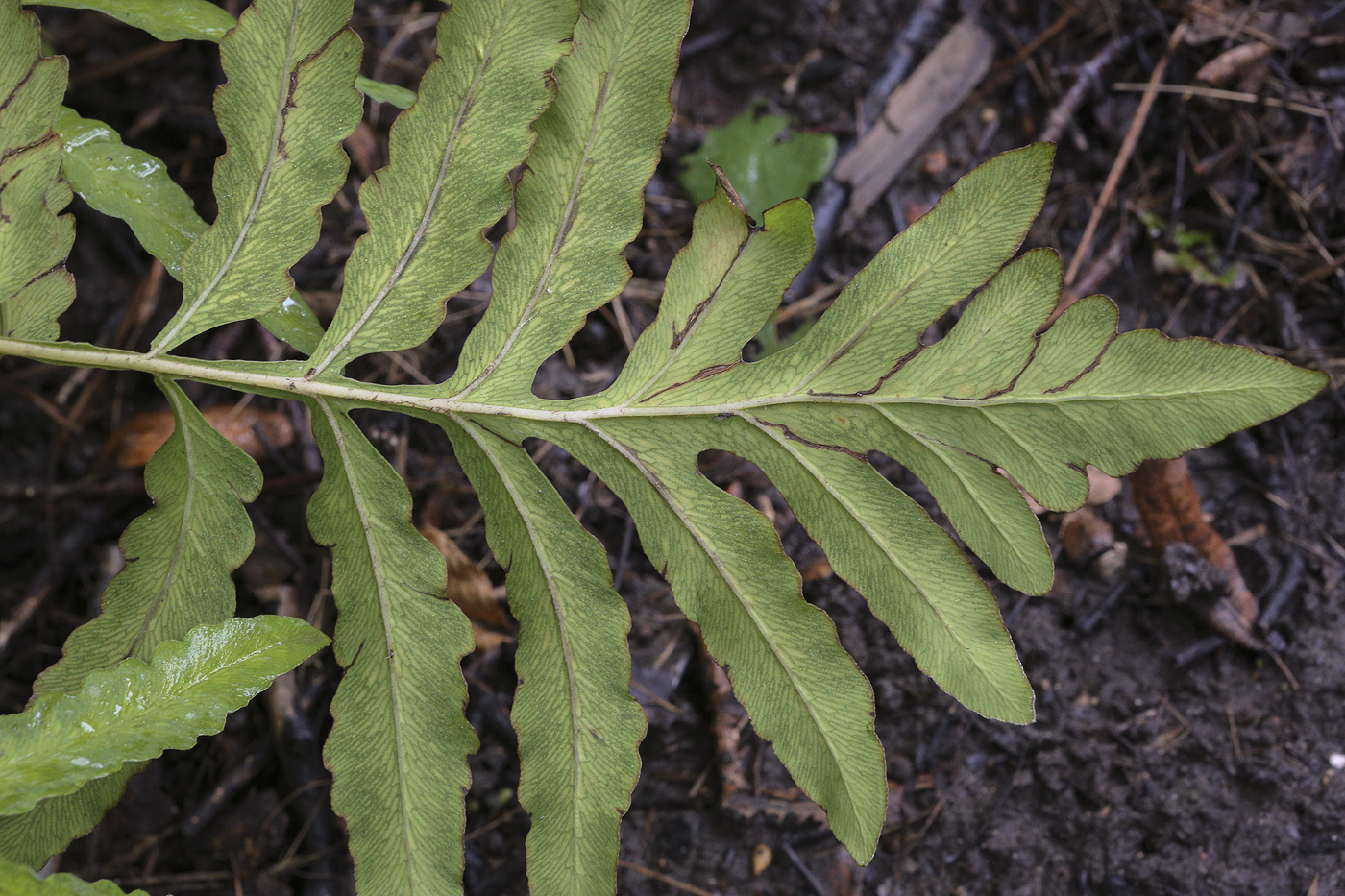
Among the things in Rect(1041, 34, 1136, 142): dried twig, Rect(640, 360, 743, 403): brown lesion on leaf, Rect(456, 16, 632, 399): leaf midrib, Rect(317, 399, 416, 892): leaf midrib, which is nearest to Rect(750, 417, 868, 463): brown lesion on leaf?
Rect(640, 360, 743, 403): brown lesion on leaf

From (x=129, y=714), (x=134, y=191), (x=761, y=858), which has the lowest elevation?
(x=761, y=858)

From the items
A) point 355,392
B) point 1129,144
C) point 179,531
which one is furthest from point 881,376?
point 1129,144

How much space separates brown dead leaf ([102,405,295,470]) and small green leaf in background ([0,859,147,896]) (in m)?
1.38

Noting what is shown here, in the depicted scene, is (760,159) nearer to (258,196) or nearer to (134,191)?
(258,196)

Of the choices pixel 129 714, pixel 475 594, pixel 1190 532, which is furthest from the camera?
pixel 475 594

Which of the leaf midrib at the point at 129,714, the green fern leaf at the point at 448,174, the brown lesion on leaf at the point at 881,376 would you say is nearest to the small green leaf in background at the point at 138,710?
the leaf midrib at the point at 129,714

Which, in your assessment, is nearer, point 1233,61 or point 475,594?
point 475,594

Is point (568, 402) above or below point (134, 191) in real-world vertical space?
below

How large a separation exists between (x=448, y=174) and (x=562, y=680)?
1068 mm

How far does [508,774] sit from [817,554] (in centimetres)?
113

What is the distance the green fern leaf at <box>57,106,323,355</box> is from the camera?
6.10 ft

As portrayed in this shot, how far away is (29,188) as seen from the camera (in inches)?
65.9

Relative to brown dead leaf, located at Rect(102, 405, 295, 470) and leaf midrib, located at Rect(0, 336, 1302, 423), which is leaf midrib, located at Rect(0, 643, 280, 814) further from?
brown dead leaf, located at Rect(102, 405, 295, 470)

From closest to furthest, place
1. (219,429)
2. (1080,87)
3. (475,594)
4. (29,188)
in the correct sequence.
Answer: (29,188) < (475,594) < (219,429) < (1080,87)
